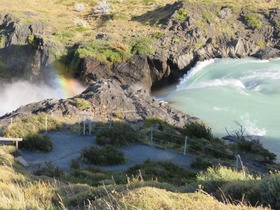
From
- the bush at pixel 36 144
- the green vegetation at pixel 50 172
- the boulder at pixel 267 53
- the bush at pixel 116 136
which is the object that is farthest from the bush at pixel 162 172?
the boulder at pixel 267 53

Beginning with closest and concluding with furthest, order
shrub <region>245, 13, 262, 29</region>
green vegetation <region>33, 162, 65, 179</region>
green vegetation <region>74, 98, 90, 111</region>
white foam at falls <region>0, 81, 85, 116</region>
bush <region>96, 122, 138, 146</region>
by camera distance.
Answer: green vegetation <region>33, 162, 65, 179</region>, bush <region>96, 122, 138, 146</region>, green vegetation <region>74, 98, 90, 111</region>, white foam at falls <region>0, 81, 85, 116</region>, shrub <region>245, 13, 262, 29</region>

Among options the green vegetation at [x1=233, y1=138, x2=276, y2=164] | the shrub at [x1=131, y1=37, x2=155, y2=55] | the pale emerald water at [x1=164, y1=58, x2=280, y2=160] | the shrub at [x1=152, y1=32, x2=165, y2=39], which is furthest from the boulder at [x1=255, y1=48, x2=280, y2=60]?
the green vegetation at [x1=233, y1=138, x2=276, y2=164]

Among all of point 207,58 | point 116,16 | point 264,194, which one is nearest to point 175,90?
point 207,58

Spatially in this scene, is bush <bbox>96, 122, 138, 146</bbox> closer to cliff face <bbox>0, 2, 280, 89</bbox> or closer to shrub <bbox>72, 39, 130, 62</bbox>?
cliff face <bbox>0, 2, 280, 89</bbox>

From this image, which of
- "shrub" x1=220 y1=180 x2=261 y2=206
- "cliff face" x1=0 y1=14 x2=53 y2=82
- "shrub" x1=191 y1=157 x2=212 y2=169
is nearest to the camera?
"shrub" x1=220 y1=180 x2=261 y2=206

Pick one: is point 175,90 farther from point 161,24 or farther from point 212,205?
point 212,205

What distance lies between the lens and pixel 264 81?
3303cm

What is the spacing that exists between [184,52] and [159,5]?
19.5 m

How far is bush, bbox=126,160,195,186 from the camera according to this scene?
12922 millimetres

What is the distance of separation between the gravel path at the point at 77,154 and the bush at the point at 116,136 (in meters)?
0.40

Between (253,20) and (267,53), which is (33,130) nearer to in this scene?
(267,53)

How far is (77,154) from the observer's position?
16.1 meters

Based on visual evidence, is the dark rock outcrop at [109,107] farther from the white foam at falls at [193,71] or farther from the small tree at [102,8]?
the small tree at [102,8]

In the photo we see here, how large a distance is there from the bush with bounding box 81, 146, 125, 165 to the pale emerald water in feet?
30.5
